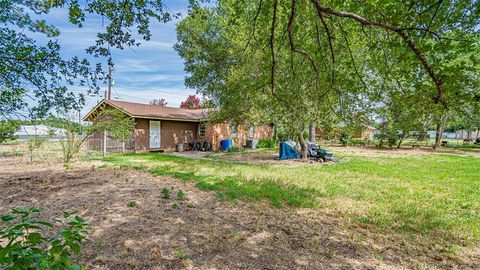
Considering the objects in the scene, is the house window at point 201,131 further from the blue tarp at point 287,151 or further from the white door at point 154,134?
the blue tarp at point 287,151

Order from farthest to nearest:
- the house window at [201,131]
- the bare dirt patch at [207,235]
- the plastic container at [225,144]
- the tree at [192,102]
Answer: the tree at [192,102]
the house window at [201,131]
the plastic container at [225,144]
the bare dirt patch at [207,235]

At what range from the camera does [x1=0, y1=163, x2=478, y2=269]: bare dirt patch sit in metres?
2.82

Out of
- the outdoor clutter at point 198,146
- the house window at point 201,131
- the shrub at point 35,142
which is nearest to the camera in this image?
the shrub at point 35,142

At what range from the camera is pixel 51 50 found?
3348 mm

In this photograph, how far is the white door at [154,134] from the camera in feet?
50.2

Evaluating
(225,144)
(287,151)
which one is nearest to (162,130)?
(225,144)

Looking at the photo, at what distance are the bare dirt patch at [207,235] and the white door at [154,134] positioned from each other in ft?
32.8

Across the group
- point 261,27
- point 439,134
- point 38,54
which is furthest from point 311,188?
point 439,134

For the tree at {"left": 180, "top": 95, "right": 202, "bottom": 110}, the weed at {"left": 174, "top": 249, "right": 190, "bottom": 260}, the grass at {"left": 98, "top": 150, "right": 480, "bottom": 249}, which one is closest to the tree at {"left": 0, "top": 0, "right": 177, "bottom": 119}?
the weed at {"left": 174, "top": 249, "right": 190, "bottom": 260}

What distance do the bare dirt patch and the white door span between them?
9.99 meters

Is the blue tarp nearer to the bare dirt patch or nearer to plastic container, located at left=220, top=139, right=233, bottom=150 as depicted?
plastic container, located at left=220, top=139, right=233, bottom=150

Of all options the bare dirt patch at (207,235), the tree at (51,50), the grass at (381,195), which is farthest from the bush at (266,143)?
the tree at (51,50)

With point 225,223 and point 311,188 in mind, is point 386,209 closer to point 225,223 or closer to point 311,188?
point 311,188

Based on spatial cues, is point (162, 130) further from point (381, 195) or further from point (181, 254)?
point (181, 254)
